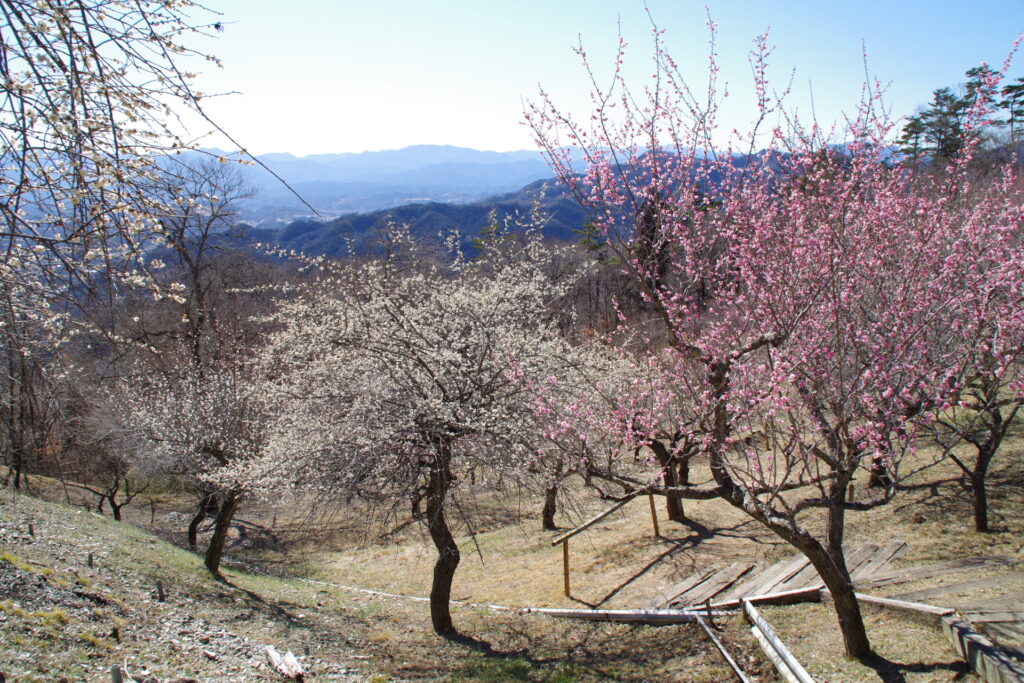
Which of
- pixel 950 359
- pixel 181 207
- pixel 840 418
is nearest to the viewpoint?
pixel 181 207

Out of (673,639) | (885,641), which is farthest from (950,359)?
(673,639)

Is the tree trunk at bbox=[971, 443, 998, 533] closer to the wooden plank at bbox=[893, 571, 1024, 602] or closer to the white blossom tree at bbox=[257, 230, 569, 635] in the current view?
the wooden plank at bbox=[893, 571, 1024, 602]

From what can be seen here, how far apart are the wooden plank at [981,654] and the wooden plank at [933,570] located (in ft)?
5.06

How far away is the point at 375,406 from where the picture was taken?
26.0 feet

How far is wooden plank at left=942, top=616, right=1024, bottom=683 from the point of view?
157 inches

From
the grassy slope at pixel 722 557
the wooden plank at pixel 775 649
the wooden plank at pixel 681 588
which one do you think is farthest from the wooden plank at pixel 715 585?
the wooden plank at pixel 775 649

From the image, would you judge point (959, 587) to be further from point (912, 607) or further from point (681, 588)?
point (681, 588)

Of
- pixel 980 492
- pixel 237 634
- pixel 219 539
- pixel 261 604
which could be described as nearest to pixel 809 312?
pixel 980 492

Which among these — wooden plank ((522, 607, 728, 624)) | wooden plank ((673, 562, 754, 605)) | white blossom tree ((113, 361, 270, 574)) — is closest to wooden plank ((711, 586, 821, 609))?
wooden plank ((522, 607, 728, 624))

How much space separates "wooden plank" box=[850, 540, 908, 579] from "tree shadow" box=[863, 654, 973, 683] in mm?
2035

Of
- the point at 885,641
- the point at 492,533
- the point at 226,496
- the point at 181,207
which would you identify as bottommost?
the point at 492,533

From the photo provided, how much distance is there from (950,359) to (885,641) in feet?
8.15

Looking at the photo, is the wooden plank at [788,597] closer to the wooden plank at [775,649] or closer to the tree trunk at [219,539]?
Result: the wooden plank at [775,649]

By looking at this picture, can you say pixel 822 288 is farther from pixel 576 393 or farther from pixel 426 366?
pixel 426 366
